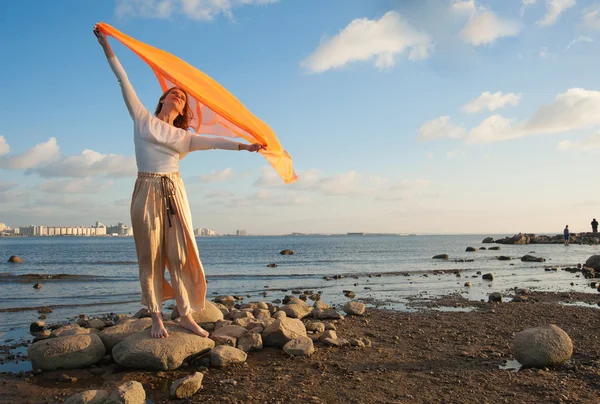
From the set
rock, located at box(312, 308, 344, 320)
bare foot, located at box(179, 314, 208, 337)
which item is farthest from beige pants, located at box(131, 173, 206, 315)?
rock, located at box(312, 308, 344, 320)

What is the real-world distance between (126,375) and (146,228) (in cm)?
200

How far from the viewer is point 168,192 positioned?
6406mm

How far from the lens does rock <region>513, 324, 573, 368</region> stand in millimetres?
6426

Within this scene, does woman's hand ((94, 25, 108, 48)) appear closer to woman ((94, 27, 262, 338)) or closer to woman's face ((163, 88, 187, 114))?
woman ((94, 27, 262, 338))

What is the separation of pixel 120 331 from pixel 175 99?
382cm

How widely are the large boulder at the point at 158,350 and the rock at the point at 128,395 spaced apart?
104cm

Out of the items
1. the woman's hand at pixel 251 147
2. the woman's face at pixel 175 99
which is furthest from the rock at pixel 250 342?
the woman's face at pixel 175 99

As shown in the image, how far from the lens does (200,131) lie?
718cm

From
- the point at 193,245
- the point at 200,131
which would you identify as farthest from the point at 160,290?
the point at 200,131

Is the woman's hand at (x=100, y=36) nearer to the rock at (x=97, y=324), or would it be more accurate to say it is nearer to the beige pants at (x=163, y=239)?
the beige pants at (x=163, y=239)

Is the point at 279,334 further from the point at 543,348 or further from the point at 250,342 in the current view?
the point at 543,348

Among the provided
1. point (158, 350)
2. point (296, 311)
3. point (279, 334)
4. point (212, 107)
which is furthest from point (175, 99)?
point (296, 311)

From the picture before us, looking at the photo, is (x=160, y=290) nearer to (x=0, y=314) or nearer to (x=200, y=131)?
(x=200, y=131)

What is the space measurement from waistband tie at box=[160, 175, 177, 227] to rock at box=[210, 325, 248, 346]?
Result: 216cm
